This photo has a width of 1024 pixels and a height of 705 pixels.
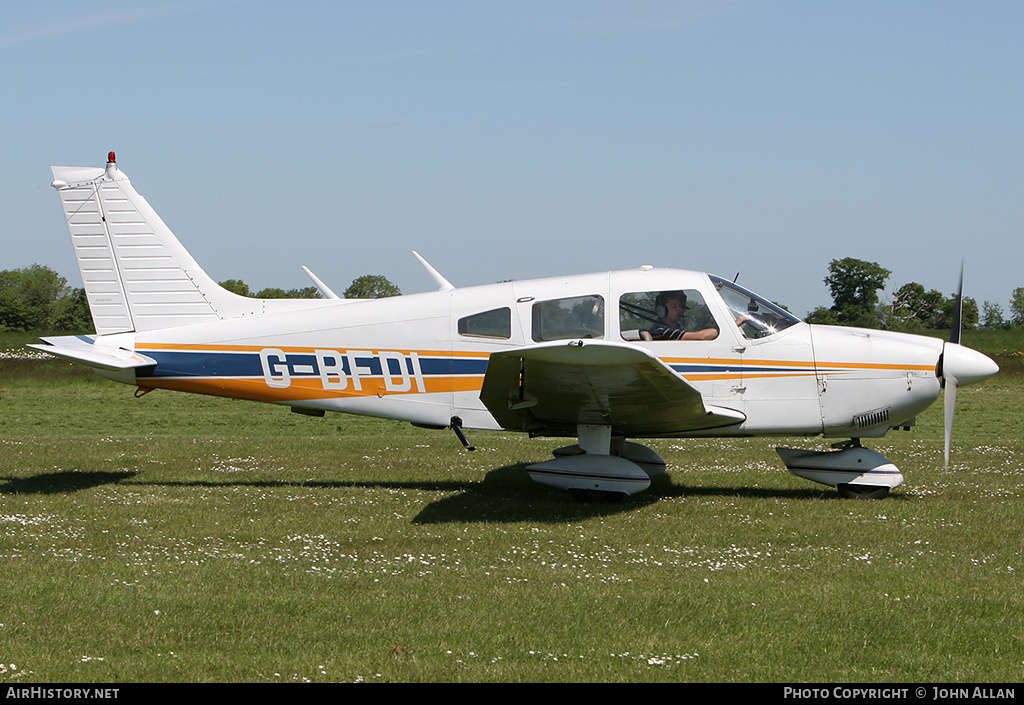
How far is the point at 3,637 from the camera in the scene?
16.4 feet

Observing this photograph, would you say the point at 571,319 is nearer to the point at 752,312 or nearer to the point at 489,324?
the point at 489,324

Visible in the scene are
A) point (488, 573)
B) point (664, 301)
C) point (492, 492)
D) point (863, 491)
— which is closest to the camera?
point (488, 573)

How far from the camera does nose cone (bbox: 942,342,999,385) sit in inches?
353

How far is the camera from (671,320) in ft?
30.7

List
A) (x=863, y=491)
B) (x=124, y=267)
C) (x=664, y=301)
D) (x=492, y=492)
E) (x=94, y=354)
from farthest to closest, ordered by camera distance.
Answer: (x=124, y=267), (x=492, y=492), (x=94, y=354), (x=863, y=491), (x=664, y=301)

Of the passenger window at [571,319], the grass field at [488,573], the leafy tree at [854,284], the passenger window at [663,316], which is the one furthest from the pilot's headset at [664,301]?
the leafy tree at [854,284]

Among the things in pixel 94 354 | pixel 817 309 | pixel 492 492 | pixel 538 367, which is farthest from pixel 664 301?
pixel 817 309

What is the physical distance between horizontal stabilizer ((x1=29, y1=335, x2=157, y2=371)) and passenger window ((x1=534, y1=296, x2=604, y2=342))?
174 inches

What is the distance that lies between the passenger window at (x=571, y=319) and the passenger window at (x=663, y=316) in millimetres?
243

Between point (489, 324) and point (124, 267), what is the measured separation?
14.5 ft

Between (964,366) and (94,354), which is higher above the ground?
(94,354)

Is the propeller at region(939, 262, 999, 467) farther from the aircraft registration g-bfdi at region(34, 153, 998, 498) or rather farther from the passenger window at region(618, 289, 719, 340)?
the passenger window at region(618, 289, 719, 340)
